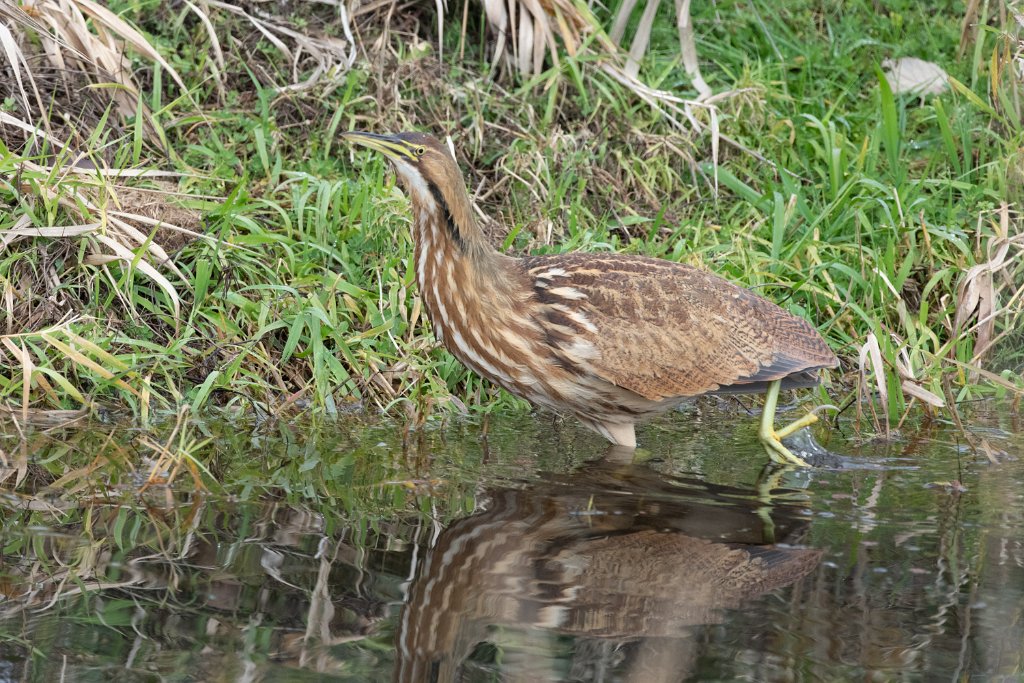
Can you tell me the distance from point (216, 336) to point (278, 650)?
2.29m

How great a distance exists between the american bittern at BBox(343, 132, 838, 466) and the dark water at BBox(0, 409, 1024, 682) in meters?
0.19

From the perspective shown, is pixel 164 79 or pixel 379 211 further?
pixel 164 79

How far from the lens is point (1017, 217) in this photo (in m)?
5.53

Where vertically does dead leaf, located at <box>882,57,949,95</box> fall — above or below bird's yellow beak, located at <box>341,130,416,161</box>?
above

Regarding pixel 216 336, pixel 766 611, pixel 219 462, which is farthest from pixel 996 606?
pixel 216 336

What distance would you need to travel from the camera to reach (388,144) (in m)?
4.14

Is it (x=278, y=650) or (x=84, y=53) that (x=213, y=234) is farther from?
(x=278, y=650)

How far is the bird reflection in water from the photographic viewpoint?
2.61m

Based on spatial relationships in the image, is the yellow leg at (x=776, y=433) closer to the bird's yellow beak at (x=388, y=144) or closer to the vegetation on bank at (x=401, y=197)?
the vegetation on bank at (x=401, y=197)

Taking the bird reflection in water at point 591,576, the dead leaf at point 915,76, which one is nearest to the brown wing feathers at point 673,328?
the bird reflection in water at point 591,576

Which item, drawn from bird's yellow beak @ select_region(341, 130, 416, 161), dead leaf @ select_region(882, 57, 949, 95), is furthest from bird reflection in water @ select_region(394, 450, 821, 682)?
dead leaf @ select_region(882, 57, 949, 95)

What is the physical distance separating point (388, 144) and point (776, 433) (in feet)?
4.79

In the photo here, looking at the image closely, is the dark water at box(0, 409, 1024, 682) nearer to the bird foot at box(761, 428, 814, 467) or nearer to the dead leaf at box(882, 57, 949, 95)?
the bird foot at box(761, 428, 814, 467)

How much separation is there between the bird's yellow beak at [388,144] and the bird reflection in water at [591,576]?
1054 mm
